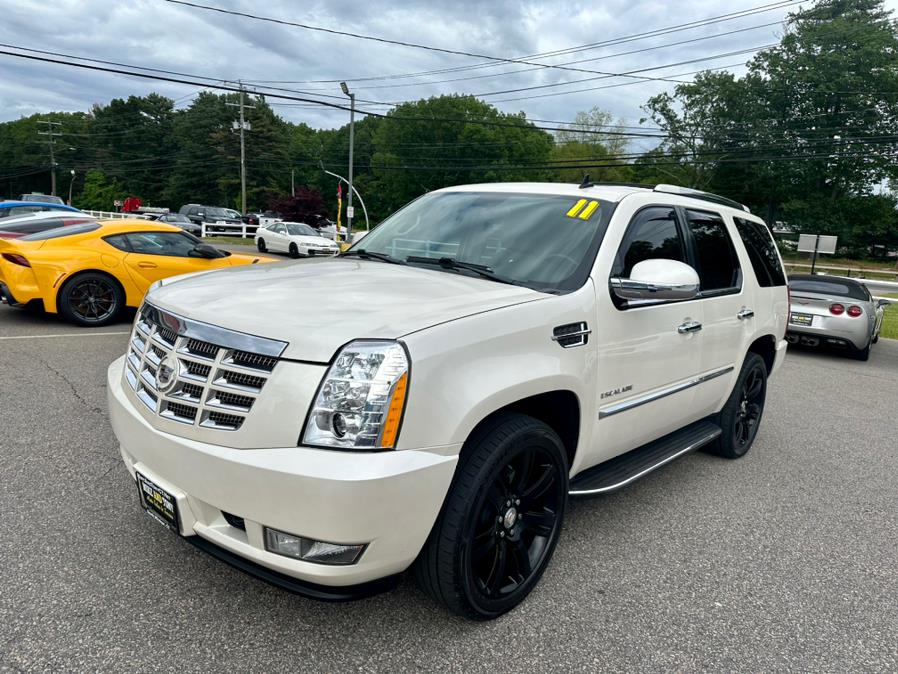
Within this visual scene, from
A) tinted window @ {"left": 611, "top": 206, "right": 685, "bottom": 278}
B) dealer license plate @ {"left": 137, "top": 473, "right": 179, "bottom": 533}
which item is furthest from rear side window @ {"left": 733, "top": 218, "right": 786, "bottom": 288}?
dealer license plate @ {"left": 137, "top": 473, "right": 179, "bottom": 533}

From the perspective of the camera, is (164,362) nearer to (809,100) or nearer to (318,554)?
(318,554)

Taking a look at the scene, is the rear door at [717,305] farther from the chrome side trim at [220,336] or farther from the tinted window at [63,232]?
the tinted window at [63,232]

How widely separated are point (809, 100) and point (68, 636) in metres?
61.1

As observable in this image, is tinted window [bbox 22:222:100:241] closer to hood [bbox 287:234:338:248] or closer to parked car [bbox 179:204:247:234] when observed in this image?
hood [bbox 287:234:338:248]

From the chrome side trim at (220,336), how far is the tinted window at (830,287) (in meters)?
10.4

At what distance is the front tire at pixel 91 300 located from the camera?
7980mm

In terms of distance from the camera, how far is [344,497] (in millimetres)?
1951

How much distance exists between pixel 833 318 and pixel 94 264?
10.8 metres

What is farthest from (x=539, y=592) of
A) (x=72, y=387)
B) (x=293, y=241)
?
(x=293, y=241)

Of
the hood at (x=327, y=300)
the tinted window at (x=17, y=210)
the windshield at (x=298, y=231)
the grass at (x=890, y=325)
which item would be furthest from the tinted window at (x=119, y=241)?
the windshield at (x=298, y=231)

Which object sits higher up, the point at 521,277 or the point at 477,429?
the point at 521,277

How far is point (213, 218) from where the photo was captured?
129 feet

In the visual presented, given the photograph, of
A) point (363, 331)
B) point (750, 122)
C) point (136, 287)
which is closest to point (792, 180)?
point (750, 122)

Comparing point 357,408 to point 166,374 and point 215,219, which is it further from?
point 215,219
